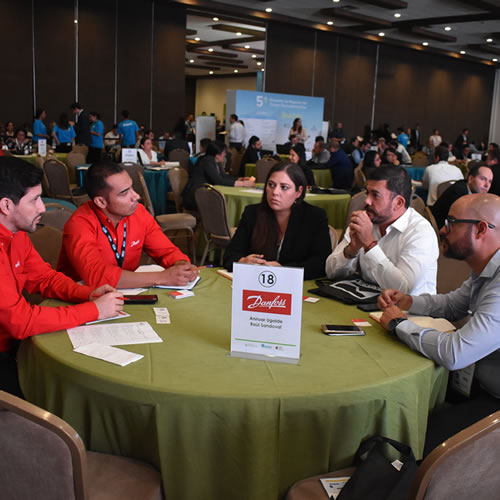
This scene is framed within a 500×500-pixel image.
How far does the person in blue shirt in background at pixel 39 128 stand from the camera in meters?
11.7

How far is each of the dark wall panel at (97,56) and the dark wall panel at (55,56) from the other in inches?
9.1

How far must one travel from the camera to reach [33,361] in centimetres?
185

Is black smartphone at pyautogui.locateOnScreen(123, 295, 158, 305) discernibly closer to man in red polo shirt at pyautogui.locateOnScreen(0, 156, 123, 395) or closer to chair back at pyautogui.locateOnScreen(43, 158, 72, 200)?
man in red polo shirt at pyautogui.locateOnScreen(0, 156, 123, 395)

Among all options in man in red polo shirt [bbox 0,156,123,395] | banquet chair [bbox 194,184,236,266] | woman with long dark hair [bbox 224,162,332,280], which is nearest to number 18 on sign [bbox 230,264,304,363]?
man in red polo shirt [bbox 0,156,123,395]

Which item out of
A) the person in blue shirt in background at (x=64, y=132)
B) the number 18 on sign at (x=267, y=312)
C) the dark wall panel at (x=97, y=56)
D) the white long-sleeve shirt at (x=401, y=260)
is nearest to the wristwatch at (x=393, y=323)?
the number 18 on sign at (x=267, y=312)

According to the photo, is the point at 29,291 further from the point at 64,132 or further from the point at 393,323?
the point at 64,132

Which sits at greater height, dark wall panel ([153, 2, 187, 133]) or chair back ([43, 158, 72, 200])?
dark wall panel ([153, 2, 187, 133])

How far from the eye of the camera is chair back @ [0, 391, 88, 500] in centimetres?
116

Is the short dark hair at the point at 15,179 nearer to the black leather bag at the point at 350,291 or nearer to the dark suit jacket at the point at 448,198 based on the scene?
the black leather bag at the point at 350,291

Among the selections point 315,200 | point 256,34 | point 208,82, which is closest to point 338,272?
point 315,200

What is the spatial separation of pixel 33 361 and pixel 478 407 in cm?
155

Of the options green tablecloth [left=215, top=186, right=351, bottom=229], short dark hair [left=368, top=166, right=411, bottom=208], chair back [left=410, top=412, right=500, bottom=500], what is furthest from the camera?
green tablecloth [left=215, top=186, right=351, bottom=229]

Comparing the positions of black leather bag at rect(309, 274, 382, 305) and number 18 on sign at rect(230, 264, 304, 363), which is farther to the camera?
black leather bag at rect(309, 274, 382, 305)

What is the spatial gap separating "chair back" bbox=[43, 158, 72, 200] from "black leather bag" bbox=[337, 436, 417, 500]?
19.7 ft
